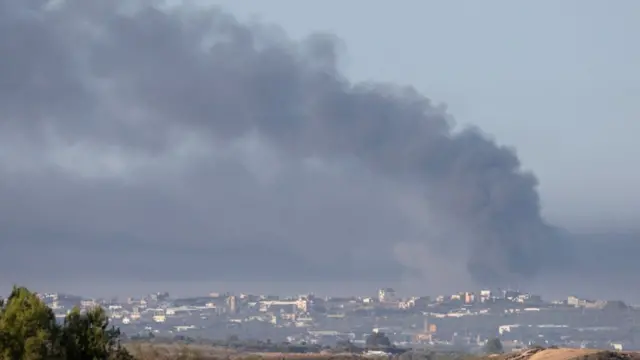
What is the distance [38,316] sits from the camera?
50.9 m

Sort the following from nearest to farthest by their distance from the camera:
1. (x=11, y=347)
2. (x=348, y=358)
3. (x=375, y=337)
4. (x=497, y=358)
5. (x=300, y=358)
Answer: (x=11, y=347)
(x=497, y=358)
(x=348, y=358)
(x=300, y=358)
(x=375, y=337)

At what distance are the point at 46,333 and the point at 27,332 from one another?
2.13 feet

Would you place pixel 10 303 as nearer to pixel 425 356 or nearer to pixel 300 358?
pixel 300 358

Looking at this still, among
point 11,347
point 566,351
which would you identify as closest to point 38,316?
point 11,347

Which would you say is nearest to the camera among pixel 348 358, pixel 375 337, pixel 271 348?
pixel 348 358

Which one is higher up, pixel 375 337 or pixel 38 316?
pixel 375 337

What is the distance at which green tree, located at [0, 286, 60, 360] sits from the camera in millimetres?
50250

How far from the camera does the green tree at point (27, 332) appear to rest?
50.2 metres

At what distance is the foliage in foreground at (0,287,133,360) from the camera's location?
50.5m

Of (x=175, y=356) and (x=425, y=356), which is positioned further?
(x=425, y=356)

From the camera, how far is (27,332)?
1999 inches

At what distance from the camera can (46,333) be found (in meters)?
50.8

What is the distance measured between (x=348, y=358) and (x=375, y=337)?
258 ft

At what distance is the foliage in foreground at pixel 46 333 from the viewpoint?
50469 mm
